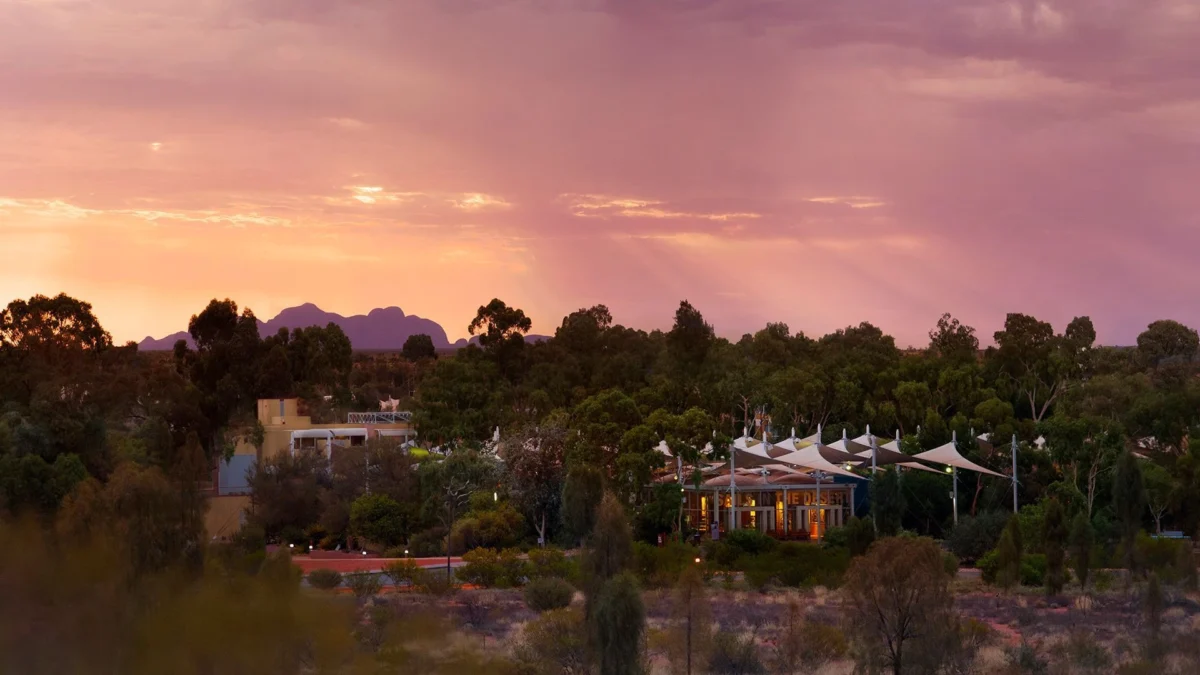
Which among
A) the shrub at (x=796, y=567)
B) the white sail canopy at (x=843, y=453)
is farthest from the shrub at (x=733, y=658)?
the white sail canopy at (x=843, y=453)

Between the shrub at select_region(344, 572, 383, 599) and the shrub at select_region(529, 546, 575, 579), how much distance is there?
3.63 meters

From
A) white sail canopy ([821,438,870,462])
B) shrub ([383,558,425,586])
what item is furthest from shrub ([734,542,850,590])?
white sail canopy ([821,438,870,462])

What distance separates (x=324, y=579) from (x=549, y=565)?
529cm

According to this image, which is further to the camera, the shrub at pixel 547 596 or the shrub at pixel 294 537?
the shrub at pixel 294 537

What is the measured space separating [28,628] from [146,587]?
5.76 ft

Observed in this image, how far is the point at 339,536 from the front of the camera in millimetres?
41062

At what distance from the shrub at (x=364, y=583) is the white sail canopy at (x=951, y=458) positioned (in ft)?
59.0

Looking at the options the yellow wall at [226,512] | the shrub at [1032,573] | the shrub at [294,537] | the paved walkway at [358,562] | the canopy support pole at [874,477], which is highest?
the canopy support pole at [874,477]

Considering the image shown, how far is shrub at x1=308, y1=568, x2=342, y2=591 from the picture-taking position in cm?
2930

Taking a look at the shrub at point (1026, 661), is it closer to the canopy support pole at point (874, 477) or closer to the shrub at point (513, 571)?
the canopy support pole at point (874, 477)

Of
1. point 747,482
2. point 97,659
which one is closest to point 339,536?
point 747,482

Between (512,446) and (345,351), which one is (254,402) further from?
(512,446)

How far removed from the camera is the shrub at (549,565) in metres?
31.1

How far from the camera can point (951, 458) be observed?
135 ft
